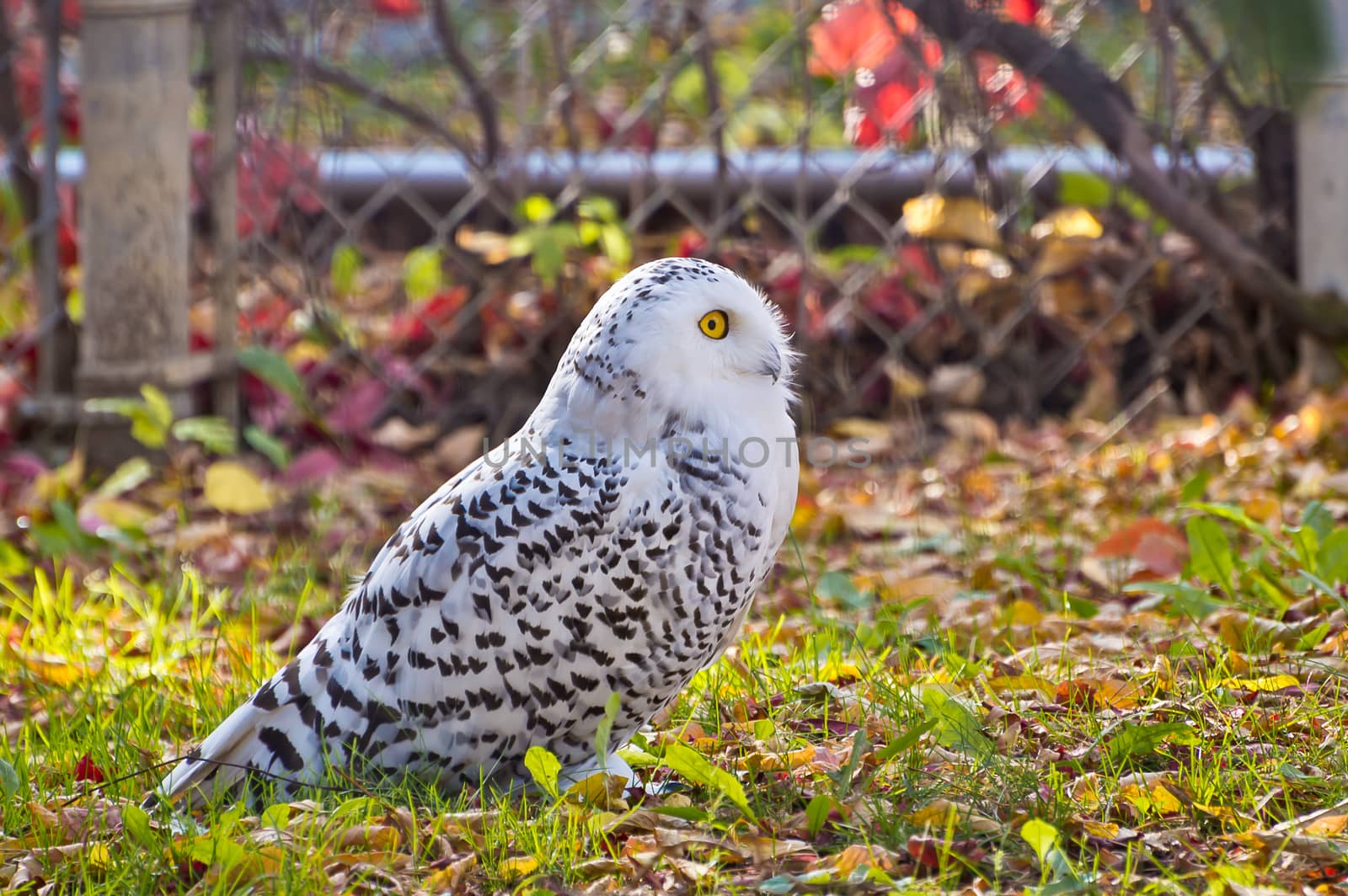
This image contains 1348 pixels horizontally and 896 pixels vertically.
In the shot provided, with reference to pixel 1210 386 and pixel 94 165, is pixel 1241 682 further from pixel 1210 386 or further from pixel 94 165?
pixel 94 165

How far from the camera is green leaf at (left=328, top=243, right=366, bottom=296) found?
15.5 ft

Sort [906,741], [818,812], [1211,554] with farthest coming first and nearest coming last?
[1211,554], [906,741], [818,812]

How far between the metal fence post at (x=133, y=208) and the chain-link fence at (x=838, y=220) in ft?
0.40

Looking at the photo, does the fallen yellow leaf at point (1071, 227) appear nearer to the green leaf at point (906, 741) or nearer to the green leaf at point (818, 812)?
the green leaf at point (906, 741)

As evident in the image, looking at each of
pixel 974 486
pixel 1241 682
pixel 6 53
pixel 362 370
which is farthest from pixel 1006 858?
pixel 6 53

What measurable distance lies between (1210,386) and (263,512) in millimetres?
2745

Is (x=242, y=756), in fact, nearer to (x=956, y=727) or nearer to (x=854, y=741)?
(x=854, y=741)

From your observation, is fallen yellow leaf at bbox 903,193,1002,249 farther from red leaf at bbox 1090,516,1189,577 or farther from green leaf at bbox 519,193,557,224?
red leaf at bbox 1090,516,1189,577

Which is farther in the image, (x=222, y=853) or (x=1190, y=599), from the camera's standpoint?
(x=1190, y=599)

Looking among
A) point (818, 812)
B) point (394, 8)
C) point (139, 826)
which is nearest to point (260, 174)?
point (394, 8)

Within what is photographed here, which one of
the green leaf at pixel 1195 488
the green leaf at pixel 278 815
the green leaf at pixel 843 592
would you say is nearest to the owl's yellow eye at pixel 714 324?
the green leaf at pixel 278 815

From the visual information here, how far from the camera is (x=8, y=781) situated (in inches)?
82.3

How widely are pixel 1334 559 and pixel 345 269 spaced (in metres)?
3.27

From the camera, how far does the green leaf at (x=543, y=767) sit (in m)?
1.90
